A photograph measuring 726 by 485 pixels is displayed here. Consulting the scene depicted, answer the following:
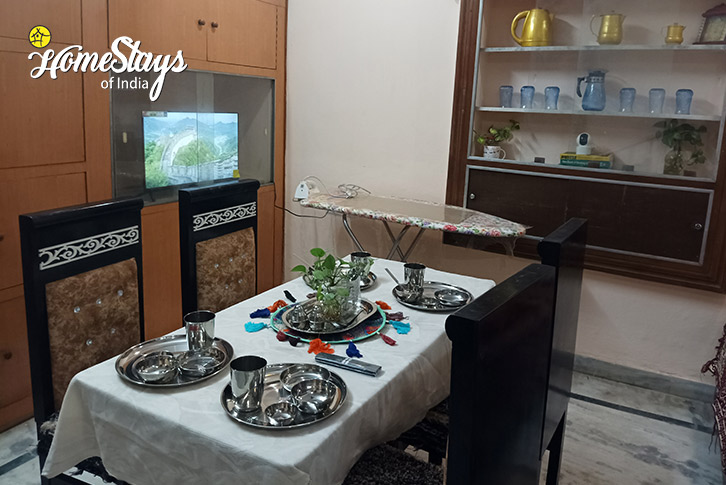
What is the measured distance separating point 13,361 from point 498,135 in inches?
104

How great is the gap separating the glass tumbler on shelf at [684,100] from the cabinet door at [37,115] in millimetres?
2816

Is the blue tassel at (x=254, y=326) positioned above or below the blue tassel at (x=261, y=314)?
below

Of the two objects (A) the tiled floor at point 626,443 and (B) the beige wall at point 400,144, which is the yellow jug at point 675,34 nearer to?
(B) the beige wall at point 400,144

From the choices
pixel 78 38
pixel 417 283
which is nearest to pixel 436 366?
pixel 417 283

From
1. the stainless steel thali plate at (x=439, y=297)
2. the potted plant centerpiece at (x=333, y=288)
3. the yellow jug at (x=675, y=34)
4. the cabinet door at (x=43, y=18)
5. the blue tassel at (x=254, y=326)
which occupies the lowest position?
the blue tassel at (x=254, y=326)

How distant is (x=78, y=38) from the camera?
8.61 ft

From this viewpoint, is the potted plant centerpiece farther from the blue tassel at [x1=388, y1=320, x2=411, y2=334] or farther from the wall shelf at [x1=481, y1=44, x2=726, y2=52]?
the wall shelf at [x1=481, y1=44, x2=726, y2=52]

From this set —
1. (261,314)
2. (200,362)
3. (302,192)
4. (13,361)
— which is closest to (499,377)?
(200,362)

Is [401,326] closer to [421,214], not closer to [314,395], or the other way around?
[314,395]

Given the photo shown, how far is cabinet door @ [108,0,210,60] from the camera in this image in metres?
2.82

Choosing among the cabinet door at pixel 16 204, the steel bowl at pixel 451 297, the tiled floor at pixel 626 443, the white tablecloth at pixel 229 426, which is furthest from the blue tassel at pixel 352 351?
the cabinet door at pixel 16 204

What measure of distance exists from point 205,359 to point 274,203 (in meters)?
2.63

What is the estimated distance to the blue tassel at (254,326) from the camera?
1.80 meters

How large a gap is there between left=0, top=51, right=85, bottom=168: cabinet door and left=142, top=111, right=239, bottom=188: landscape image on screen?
0.45m
